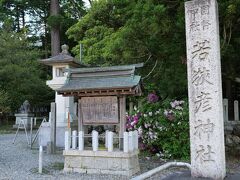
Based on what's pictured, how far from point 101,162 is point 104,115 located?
141cm

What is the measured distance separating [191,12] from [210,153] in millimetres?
2883

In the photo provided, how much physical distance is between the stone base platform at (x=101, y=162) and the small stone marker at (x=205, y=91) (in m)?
2.50

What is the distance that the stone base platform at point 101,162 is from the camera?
857 cm

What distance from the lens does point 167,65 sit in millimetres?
11227

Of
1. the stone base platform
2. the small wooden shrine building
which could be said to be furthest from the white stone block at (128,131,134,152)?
the stone base platform

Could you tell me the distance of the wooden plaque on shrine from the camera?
370 inches

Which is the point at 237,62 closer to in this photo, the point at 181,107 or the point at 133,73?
the point at 181,107

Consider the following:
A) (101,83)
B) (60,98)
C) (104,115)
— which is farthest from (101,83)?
(60,98)

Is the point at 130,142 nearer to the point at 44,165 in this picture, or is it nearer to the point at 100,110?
the point at 100,110

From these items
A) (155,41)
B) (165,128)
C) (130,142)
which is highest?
(155,41)

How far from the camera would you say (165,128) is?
11.3 metres

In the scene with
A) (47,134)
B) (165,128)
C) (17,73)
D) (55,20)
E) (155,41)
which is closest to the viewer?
(155,41)

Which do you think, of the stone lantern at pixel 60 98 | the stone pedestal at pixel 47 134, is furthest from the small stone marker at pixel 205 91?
the stone pedestal at pixel 47 134

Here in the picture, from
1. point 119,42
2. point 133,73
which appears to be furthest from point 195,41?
point 119,42
